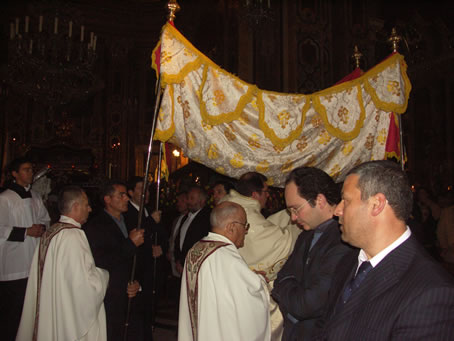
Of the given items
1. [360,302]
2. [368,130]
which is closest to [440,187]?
[368,130]

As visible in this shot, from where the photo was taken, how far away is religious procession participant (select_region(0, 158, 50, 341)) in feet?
14.9

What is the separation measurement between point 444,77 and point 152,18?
472 inches

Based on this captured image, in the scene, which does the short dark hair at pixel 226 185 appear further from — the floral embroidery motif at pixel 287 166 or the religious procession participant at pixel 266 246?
the religious procession participant at pixel 266 246

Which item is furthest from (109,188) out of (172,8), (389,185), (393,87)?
(389,185)

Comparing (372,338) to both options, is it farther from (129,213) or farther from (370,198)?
(129,213)

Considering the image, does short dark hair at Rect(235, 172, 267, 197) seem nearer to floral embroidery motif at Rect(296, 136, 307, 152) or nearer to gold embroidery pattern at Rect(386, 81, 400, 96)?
floral embroidery motif at Rect(296, 136, 307, 152)

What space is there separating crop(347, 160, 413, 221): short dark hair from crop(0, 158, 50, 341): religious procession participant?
4.00 metres

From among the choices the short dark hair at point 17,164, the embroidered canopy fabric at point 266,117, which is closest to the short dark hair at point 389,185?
the embroidered canopy fabric at point 266,117

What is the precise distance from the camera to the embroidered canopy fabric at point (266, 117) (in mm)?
3490

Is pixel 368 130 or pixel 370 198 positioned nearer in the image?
pixel 370 198

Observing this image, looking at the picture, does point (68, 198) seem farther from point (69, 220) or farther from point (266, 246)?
point (266, 246)

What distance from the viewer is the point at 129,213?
4.65 meters

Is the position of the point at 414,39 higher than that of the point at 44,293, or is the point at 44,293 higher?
the point at 414,39

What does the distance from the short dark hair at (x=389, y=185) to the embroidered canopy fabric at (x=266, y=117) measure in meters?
2.06
